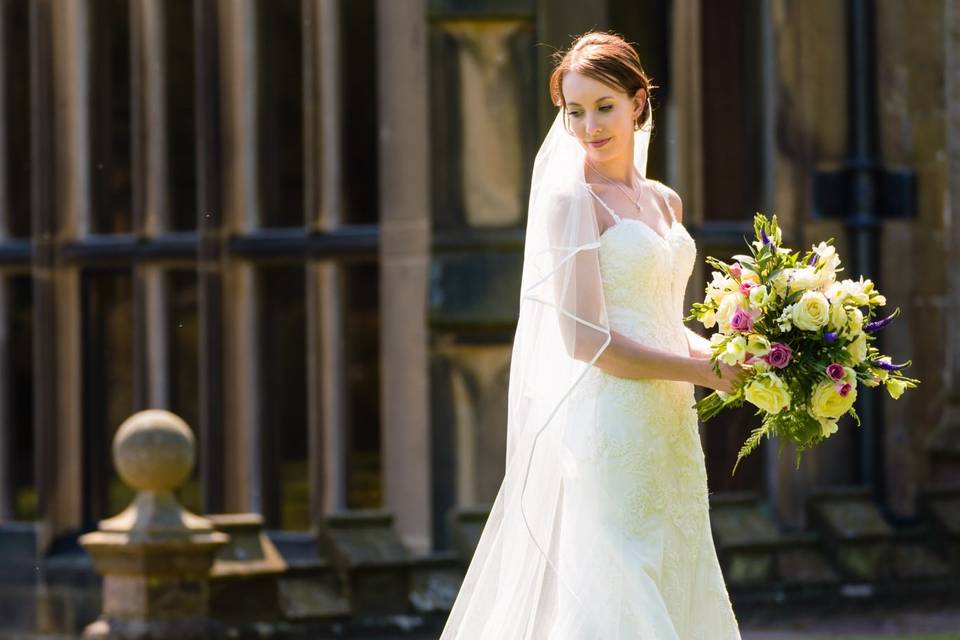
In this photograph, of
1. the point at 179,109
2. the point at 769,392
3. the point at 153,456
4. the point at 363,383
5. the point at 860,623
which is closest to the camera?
the point at 769,392

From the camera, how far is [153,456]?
912cm

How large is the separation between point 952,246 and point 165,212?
3862mm

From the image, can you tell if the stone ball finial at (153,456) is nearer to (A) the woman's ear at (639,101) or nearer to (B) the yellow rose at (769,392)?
(A) the woman's ear at (639,101)

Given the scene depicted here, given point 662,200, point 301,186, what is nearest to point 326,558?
point 301,186

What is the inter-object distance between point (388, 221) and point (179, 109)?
1405 mm

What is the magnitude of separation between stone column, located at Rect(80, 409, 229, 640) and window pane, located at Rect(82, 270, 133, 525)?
1.73 m

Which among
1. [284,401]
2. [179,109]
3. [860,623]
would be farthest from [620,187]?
[179,109]

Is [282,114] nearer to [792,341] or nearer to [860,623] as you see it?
[860,623]

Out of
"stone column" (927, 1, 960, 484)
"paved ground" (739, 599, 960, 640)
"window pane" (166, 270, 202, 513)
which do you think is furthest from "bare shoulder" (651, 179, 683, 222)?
"window pane" (166, 270, 202, 513)

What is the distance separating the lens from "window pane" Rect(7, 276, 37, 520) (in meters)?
11.3

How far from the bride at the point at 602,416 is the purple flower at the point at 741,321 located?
0.10 m

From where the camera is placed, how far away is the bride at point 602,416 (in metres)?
5.48

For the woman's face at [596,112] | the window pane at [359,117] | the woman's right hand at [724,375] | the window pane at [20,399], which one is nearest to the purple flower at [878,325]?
the woman's right hand at [724,375]

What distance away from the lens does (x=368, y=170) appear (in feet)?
33.7
